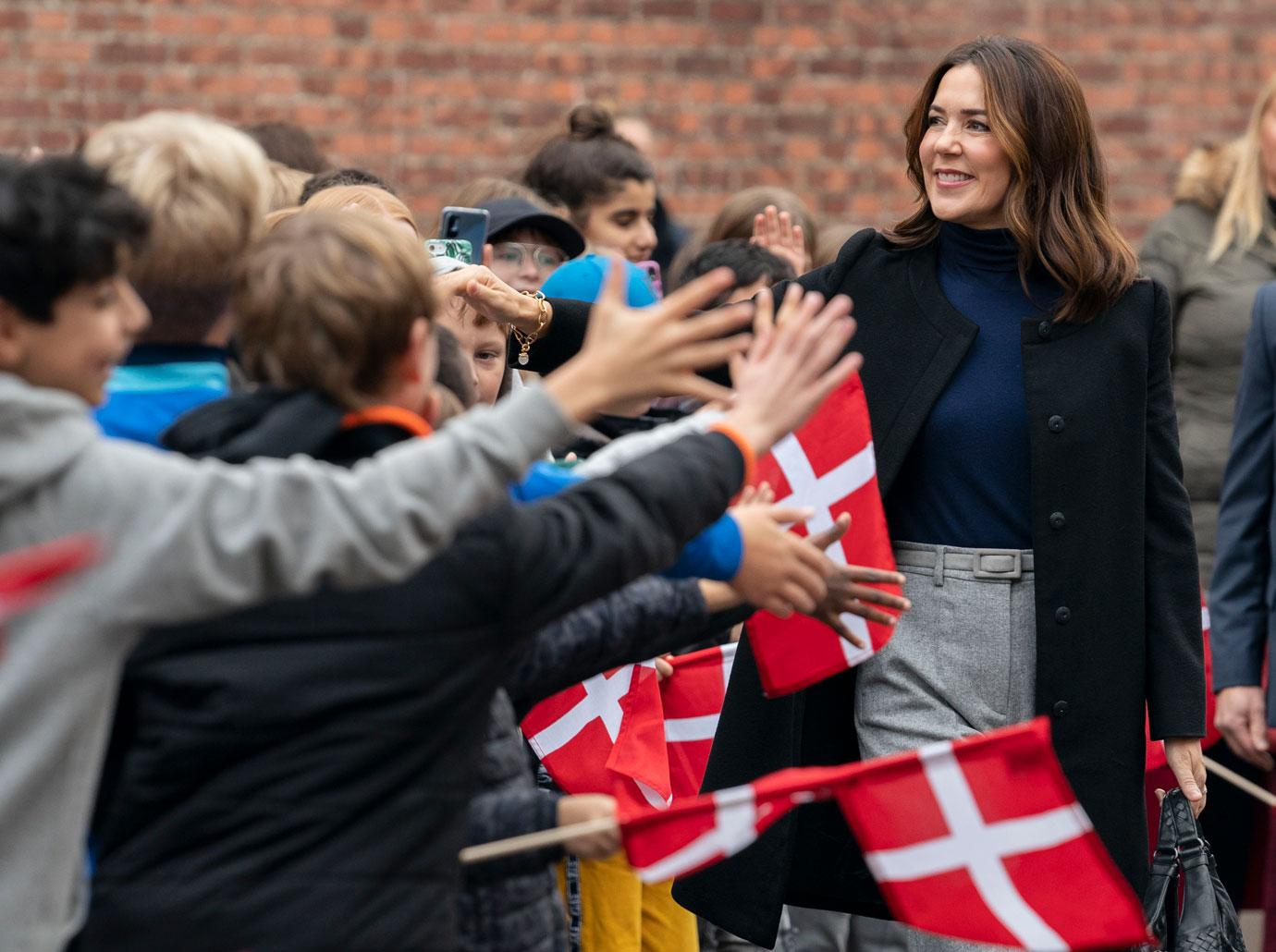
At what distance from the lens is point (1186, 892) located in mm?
3680

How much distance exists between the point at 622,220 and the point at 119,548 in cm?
416

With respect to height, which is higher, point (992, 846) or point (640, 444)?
point (640, 444)

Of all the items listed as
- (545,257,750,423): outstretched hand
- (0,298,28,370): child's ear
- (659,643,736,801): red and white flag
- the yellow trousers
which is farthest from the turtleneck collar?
(0,298,28,370): child's ear

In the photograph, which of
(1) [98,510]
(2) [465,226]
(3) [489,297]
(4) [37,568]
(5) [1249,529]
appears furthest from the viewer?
(5) [1249,529]

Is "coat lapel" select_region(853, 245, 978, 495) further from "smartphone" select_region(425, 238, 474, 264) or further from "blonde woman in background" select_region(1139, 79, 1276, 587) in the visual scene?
"blonde woman in background" select_region(1139, 79, 1276, 587)

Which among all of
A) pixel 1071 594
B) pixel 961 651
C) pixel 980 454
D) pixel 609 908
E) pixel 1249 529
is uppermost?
pixel 980 454

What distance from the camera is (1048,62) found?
370 cm

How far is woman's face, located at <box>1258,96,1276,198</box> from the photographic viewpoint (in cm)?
589

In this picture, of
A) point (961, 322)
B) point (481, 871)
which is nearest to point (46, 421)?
point (481, 871)

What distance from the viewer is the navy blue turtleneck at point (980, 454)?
3.60 meters

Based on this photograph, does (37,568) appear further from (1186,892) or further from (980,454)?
(1186,892)

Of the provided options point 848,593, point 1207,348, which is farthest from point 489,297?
point 1207,348

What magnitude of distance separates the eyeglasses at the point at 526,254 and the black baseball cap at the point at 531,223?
2 cm

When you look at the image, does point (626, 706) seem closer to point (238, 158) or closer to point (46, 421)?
point (238, 158)
